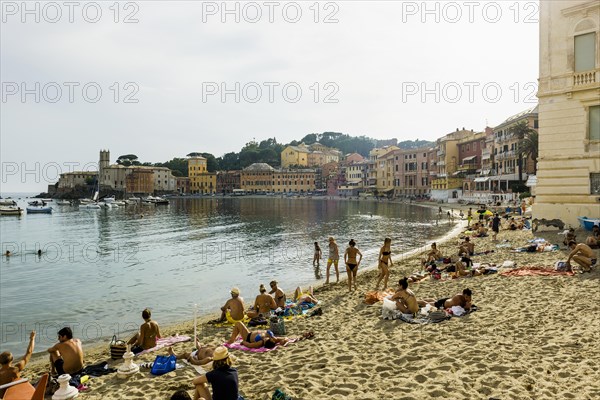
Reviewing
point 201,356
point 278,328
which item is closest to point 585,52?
point 278,328

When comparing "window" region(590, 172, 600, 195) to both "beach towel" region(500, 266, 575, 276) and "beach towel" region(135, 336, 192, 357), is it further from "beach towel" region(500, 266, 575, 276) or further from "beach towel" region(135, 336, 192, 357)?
"beach towel" region(135, 336, 192, 357)

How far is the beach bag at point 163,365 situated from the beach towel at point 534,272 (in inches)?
477

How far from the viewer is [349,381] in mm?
7352

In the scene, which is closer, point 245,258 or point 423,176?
point 245,258

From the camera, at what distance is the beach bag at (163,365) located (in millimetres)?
8633

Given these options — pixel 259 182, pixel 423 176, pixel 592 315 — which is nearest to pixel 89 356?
pixel 592 315

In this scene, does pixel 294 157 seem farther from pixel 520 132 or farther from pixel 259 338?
pixel 259 338

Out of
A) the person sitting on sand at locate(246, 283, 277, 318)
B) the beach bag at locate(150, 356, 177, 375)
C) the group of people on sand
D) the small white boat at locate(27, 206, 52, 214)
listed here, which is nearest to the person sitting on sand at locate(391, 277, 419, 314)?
the group of people on sand

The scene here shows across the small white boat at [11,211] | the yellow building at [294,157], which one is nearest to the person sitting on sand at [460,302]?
the small white boat at [11,211]

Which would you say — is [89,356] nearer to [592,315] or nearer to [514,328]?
[514,328]

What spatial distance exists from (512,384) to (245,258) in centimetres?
2464

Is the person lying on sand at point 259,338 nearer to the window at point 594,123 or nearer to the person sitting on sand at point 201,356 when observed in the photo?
the person sitting on sand at point 201,356

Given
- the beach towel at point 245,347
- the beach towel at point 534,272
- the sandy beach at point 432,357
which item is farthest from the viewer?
the beach towel at point 534,272

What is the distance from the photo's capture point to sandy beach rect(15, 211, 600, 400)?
6757mm
